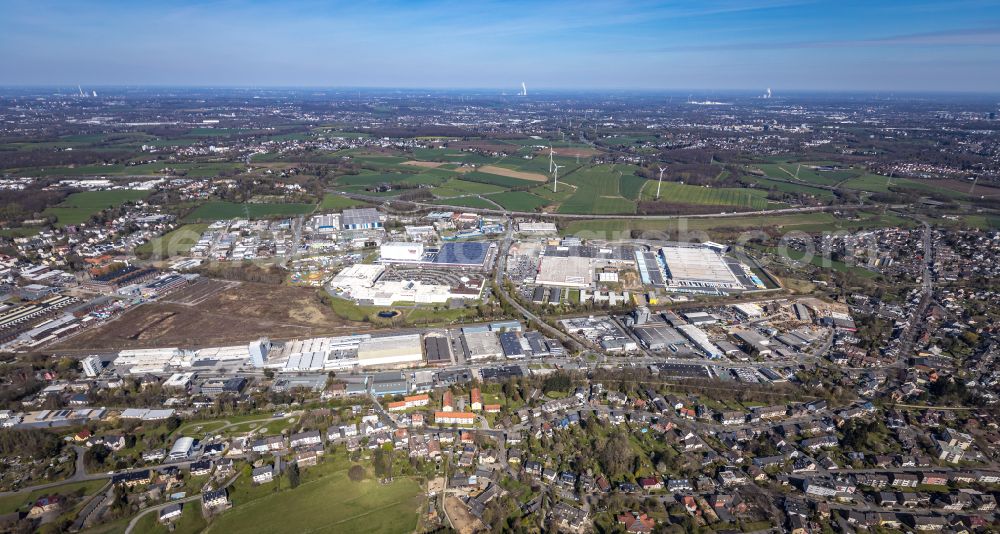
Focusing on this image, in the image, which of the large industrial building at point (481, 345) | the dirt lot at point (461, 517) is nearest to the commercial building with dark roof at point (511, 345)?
the large industrial building at point (481, 345)

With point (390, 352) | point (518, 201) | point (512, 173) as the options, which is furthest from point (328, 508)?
point (512, 173)

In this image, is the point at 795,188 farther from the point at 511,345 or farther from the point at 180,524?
the point at 180,524

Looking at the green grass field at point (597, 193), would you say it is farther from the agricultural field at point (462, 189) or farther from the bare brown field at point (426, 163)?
the bare brown field at point (426, 163)

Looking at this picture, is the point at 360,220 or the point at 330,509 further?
the point at 360,220

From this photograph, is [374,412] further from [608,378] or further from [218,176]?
[218,176]

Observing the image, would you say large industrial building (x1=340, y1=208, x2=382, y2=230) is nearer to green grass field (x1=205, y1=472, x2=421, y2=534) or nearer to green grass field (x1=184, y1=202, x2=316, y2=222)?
green grass field (x1=184, y1=202, x2=316, y2=222)

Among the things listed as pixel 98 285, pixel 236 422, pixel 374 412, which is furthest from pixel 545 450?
pixel 98 285
